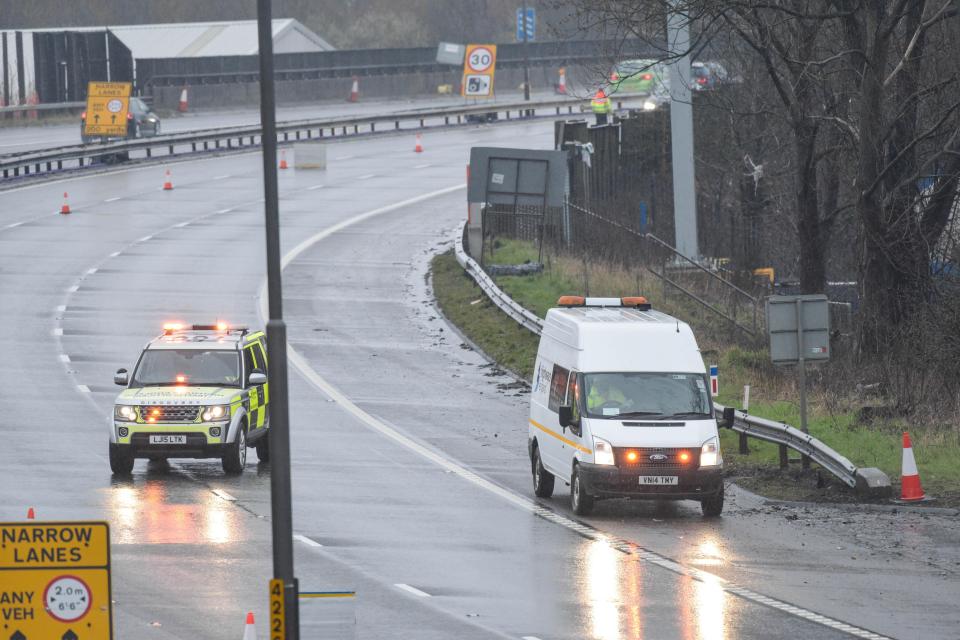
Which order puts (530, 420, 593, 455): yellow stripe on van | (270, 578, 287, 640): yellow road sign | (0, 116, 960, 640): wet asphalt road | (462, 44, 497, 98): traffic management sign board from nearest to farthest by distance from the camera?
(270, 578, 287, 640): yellow road sign < (0, 116, 960, 640): wet asphalt road < (530, 420, 593, 455): yellow stripe on van < (462, 44, 497, 98): traffic management sign board

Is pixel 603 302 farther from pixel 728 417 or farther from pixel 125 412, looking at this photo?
pixel 125 412

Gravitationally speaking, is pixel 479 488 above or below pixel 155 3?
below

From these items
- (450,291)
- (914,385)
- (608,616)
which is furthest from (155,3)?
(608,616)

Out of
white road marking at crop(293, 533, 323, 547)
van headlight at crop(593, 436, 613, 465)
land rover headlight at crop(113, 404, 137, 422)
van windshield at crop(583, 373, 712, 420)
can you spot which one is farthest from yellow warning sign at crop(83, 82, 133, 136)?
white road marking at crop(293, 533, 323, 547)

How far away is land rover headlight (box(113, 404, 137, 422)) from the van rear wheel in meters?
7.33

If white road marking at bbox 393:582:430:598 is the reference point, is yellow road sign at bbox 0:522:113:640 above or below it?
above

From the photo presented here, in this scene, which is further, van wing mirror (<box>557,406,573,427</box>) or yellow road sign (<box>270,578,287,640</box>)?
van wing mirror (<box>557,406,573,427</box>)

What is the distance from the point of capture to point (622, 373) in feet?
67.6

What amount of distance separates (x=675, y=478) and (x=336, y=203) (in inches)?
1412

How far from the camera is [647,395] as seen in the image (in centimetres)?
2050

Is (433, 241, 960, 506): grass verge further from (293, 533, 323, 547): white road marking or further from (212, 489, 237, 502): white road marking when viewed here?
(212, 489, 237, 502): white road marking

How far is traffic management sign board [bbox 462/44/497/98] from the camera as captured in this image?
81.1 meters

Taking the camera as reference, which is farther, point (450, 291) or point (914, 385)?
point (450, 291)

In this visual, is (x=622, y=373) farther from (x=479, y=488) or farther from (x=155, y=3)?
(x=155, y=3)
